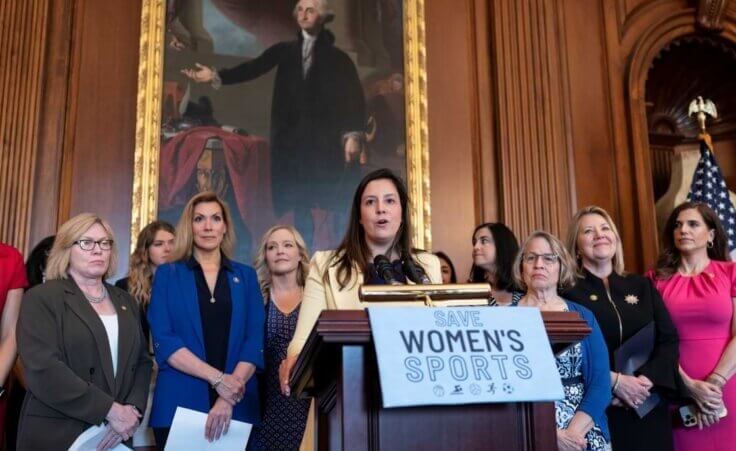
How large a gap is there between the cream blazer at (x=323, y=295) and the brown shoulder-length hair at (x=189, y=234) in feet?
4.49

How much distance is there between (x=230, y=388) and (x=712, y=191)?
4.34 metres

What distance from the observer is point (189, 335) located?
3559 mm

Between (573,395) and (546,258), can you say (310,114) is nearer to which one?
(546,258)

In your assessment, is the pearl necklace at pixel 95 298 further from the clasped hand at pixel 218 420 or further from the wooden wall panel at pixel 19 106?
the wooden wall panel at pixel 19 106

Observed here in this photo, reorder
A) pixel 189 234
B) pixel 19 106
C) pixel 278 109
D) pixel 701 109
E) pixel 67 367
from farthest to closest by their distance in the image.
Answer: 1. pixel 701 109
2. pixel 278 109
3. pixel 19 106
4. pixel 189 234
5. pixel 67 367

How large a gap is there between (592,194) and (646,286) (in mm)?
2450

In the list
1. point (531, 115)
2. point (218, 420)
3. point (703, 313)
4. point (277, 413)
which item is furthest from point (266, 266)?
point (531, 115)

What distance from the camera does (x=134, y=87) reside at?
5402mm

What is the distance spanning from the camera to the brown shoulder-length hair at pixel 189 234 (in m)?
3.78

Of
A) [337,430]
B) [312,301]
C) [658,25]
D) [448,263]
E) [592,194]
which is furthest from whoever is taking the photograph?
[658,25]

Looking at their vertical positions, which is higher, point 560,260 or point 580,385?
point 560,260

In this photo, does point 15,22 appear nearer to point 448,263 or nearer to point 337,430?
point 448,263

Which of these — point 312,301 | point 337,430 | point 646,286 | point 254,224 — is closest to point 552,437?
point 337,430

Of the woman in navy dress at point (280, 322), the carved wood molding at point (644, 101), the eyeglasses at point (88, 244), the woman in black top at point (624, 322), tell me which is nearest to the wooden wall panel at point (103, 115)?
the woman in navy dress at point (280, 322)
